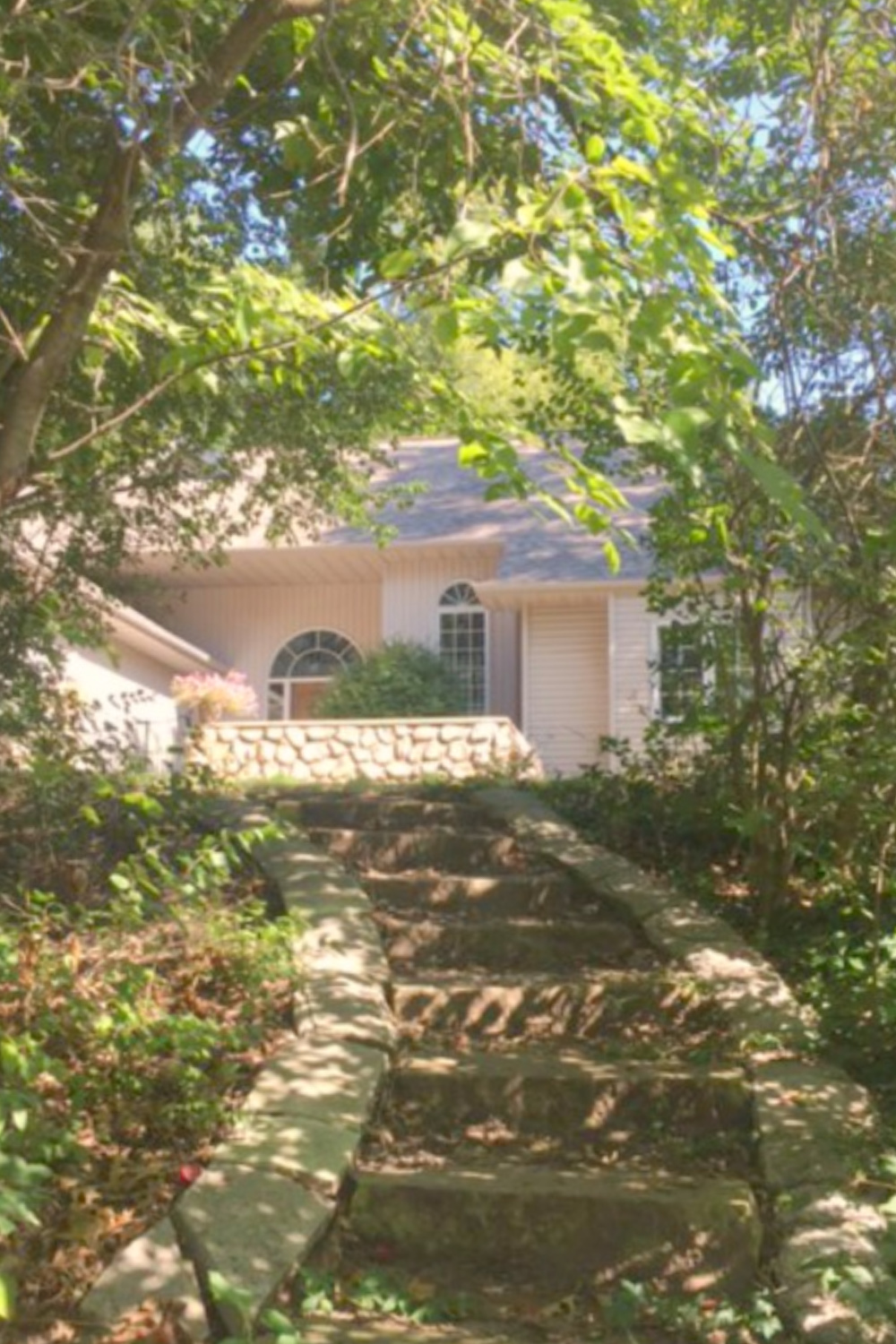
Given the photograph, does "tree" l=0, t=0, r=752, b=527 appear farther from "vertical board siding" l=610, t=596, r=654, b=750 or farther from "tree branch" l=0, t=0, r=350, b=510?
"vertical board siding" l=610, t=596, r=654, b=750

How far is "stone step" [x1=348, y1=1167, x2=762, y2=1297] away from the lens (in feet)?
13.4

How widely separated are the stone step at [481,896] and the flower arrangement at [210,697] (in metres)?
9.86

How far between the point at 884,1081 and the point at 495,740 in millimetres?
10332

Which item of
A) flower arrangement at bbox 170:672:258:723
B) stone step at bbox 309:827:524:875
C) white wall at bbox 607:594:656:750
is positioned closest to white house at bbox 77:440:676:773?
white wall at bbox 607:594:656:750

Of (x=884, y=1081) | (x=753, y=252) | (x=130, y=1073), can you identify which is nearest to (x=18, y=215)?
(x=753, y=252)

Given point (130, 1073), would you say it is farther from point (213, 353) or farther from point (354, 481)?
point (354, 481)

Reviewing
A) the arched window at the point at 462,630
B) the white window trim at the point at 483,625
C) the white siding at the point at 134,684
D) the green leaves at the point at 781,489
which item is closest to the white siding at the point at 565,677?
the white window trim at the point at 483,625

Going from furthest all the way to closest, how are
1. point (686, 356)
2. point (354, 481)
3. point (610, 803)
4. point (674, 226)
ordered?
point (354, 481) < point (610, 803) < point (674, 226) < point (686, 356)

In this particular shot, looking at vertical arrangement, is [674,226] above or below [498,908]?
above

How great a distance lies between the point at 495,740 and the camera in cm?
1527

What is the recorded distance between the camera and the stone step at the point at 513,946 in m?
6.39

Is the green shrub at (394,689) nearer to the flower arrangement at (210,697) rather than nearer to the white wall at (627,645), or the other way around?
the flower arrangement at (210,697)

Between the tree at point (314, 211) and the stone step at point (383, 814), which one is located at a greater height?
the tree at point (314, 211)

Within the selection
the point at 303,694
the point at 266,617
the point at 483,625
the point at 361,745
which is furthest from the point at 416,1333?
the point at 266,617
